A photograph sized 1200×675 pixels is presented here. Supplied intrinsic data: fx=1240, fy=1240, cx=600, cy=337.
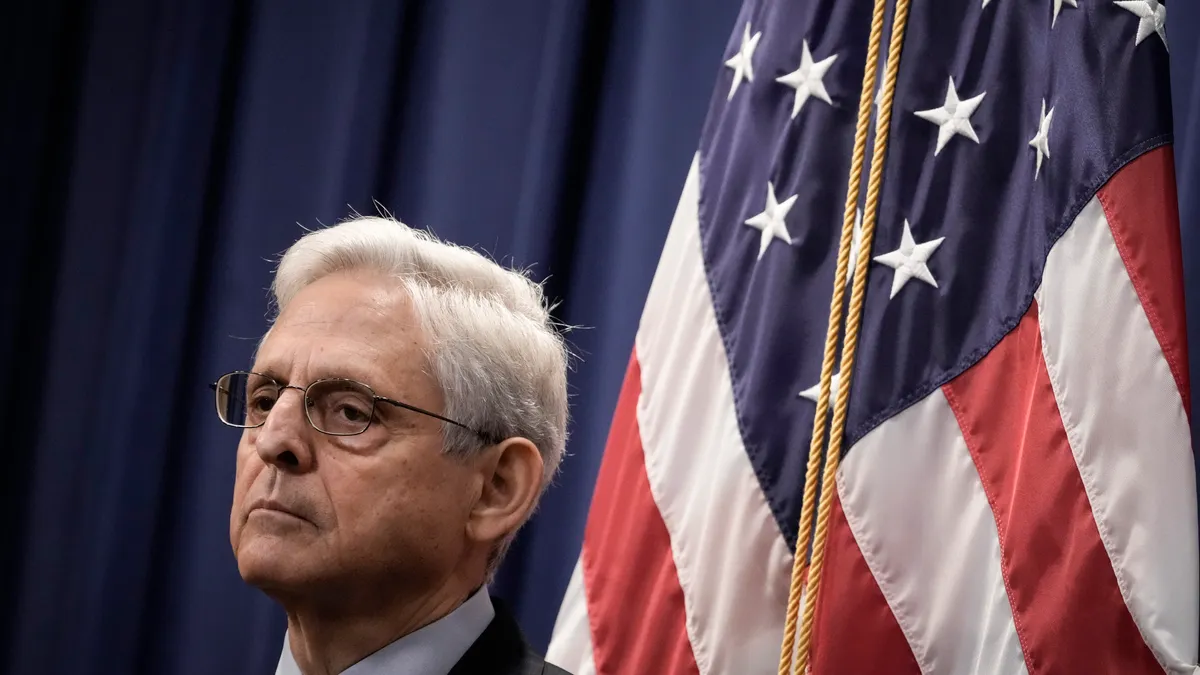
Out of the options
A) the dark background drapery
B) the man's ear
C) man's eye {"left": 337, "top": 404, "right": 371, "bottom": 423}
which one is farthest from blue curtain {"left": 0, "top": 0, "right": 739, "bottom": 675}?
man's eye {"left": 337, "top": 404, "right": 371, "bottom": 423}

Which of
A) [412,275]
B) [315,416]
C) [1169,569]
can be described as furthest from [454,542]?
[1169,569]

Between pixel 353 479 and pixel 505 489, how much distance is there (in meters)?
0.21

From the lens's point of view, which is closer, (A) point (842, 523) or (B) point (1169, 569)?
(B) point (1169, 569)

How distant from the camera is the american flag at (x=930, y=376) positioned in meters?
1.59

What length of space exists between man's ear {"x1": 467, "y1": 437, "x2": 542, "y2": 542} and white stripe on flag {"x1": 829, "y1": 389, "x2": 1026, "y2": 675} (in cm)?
48

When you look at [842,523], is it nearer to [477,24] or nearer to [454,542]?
[454,542]

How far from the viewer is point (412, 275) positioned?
154cm

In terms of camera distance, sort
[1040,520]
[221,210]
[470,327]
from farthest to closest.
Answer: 1. [221,210]
2. [1040,520]
3. [470,327]

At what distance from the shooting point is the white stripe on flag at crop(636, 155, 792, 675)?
1777mm

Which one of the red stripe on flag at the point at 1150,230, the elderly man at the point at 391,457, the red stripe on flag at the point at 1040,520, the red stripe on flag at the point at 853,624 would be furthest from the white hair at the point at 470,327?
the red stripe on flag at the point at 1150,230

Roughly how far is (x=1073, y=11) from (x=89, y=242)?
2.04 metres

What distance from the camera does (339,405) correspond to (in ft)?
4.76

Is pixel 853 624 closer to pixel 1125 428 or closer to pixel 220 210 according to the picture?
pixel 1125 428

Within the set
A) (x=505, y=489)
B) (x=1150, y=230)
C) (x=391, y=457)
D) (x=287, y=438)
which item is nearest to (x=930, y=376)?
(x=1150, y=230)
